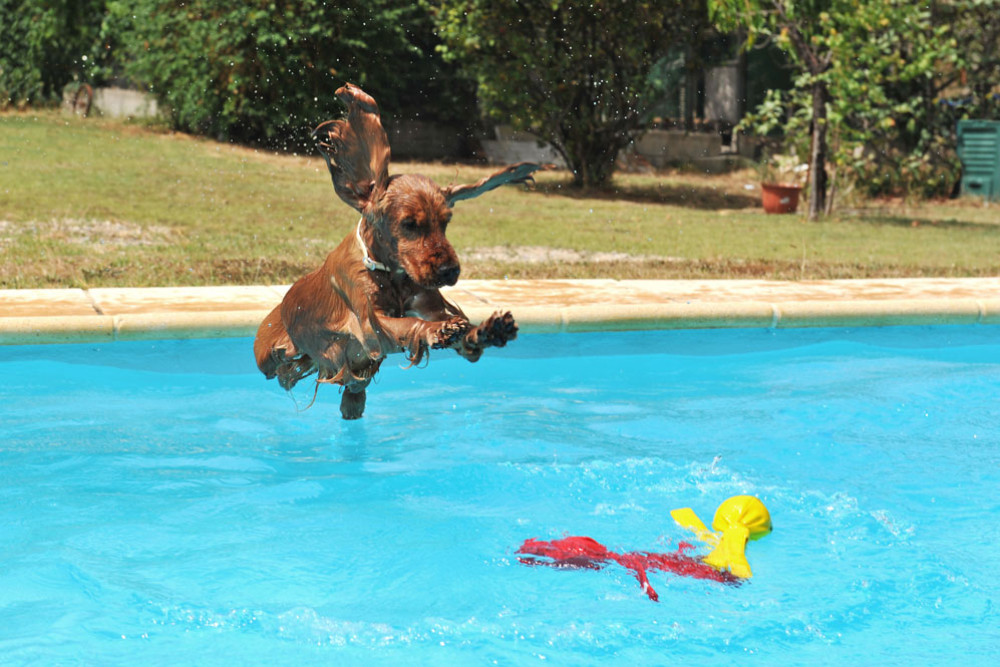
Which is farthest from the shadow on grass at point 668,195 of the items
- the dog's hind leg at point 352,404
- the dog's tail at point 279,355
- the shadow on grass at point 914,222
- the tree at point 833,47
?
the dog's tail at point 279,355

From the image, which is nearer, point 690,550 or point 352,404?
point 690,550

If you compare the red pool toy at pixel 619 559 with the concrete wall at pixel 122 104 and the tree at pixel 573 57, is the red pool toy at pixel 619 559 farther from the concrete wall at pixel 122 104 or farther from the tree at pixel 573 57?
the concrete wall at pixel 122 104

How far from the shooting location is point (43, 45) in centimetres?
2023

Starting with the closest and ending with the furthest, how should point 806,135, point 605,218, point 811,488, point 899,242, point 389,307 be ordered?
point 389,307, point 811,488, point 899,242, point 605,218, point 806,135

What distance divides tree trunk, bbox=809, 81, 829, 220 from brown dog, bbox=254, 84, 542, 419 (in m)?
11.0

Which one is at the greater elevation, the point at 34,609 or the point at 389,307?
the point at 389,307

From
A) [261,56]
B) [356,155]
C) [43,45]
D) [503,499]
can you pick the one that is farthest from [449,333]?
[43,45]

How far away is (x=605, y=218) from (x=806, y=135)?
13.1 feet

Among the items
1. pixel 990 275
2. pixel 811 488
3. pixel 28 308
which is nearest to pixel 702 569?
pixel 811 488

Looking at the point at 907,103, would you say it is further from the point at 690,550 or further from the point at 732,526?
the point at 690,550

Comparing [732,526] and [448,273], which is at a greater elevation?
[448,273]

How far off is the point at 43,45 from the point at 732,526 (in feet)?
60.5

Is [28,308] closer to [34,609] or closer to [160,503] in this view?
[160,503]

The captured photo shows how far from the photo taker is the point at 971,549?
5207 mm
